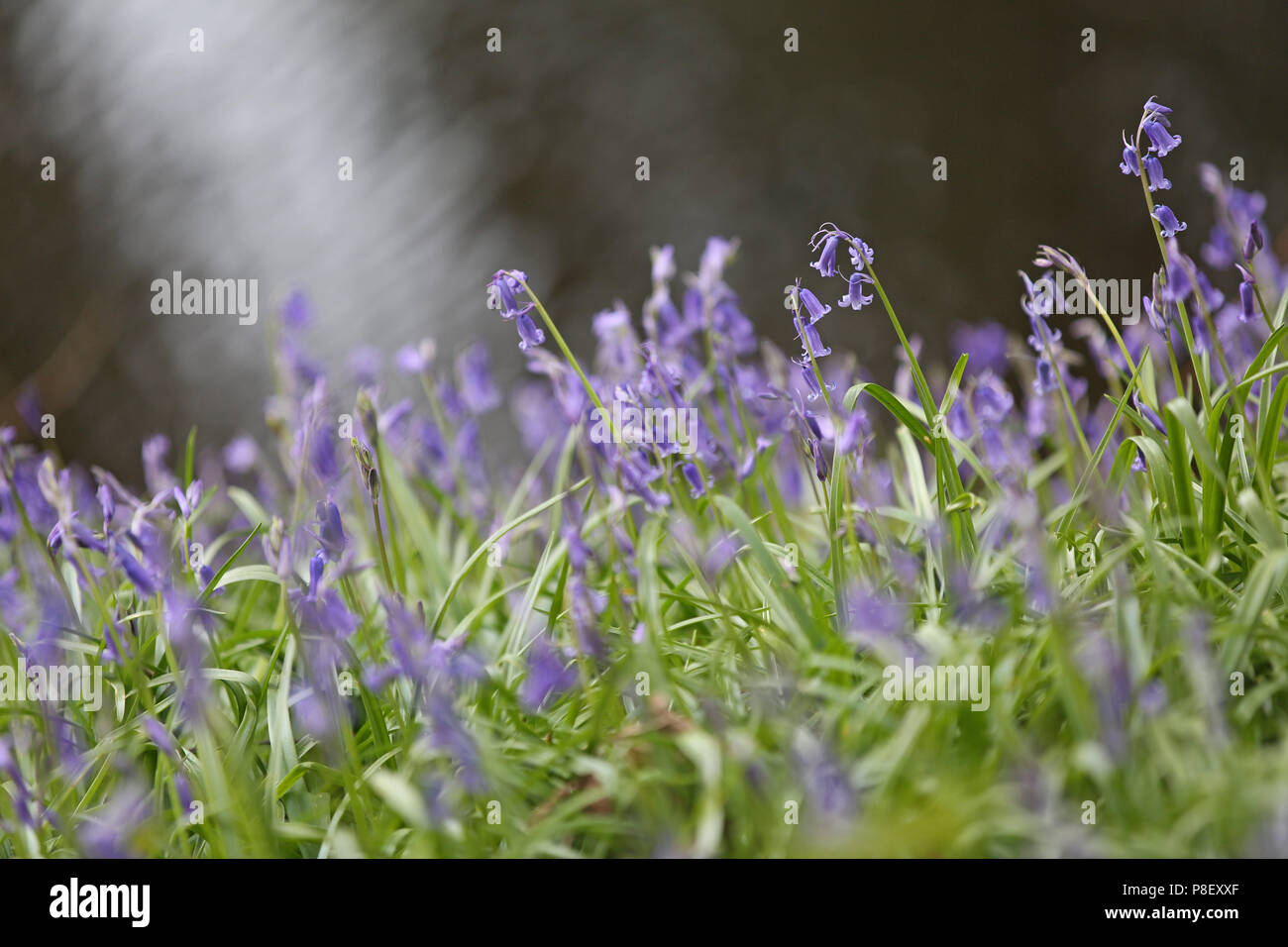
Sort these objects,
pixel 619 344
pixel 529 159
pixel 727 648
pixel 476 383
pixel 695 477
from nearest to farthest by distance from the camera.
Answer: pixel 727 648
pixel 695 477
pixel 619 344
pixel 476 383
pixel 529 159

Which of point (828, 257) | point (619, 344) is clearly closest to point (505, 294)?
point (619, 344)

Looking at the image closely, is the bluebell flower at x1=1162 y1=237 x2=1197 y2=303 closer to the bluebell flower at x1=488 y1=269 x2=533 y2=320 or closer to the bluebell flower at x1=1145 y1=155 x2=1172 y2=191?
the bluebell flower at x1=1145 y1=155 x2=1172 y2=191

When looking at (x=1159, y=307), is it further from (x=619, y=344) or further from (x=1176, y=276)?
(x=619, y=344)

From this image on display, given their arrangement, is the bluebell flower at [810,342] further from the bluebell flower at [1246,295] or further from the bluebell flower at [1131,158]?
the bluebell flower at [1246,295]

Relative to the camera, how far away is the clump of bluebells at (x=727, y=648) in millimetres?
1396

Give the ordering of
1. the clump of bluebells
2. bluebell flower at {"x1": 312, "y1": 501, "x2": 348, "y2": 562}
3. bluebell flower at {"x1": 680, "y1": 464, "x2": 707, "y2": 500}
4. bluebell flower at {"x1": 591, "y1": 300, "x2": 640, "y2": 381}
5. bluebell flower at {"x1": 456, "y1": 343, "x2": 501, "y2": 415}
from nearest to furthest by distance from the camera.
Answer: the clump of bluebells
bluebell flower at {"x1": 312, "y1": 501, "x2": 348, "y2": 562}
bluebell flower at {"x1": 680, "y1": 464, "x2": 707, "y2": 500}
bluebell flower at {"x1": 591, "y1": 300, "x2": 640, "y2": 381}
bluebell flower at {"x1": 456, "y1": 343, "x2": 501, "y2": 415}

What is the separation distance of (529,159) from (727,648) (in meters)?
3.05

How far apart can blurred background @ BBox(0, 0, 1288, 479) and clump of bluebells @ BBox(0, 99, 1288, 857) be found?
108 cm

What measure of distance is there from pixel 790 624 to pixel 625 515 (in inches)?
17.4

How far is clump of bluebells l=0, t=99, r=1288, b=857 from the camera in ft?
4.58

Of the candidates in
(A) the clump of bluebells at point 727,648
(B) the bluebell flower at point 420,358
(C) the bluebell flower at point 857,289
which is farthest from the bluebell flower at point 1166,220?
(B) the bluebell flower at point 420,358

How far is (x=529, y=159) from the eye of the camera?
430cm

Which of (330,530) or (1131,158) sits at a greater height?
(1131,158)

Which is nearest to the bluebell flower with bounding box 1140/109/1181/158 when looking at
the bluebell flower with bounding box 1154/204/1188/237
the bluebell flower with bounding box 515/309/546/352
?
the bluebell flower with bounding box 1154/204/1188/237
